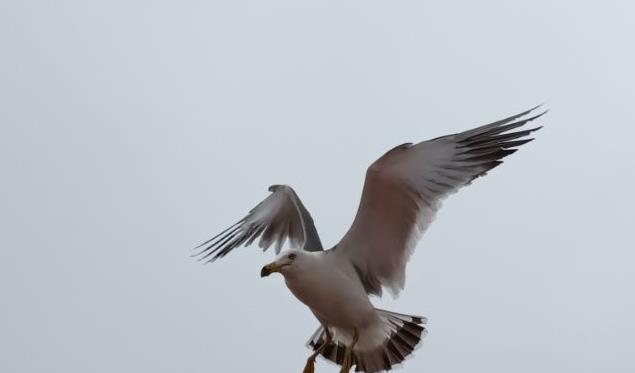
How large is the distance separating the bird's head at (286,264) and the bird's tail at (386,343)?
67 cm

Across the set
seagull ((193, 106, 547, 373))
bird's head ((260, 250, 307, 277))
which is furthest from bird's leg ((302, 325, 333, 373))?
bird's head ((260, 250, 307, 277))

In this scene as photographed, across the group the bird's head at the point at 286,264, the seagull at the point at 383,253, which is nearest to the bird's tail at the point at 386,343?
the seagull at the point at 383,253

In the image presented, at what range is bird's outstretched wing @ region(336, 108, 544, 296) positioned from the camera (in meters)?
7.01

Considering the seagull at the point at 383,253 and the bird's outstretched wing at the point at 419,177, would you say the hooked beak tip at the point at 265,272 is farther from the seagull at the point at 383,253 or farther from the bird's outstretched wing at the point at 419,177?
the bird's outstretched wing at the point at 419,177

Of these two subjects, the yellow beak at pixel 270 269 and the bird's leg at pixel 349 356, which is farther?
the bird's leg at pixel 349 356

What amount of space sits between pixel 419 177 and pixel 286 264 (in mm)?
1016

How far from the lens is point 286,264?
22.6ft

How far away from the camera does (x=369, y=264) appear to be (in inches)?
295

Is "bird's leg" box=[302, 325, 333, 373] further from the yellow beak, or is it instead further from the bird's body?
the yellow beak

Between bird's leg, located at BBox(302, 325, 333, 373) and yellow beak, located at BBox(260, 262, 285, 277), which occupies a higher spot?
yellow beak, located at BBox(260, 262, 285, 277)

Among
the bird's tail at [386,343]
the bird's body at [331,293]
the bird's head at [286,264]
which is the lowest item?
the bird's tail at [386,343]

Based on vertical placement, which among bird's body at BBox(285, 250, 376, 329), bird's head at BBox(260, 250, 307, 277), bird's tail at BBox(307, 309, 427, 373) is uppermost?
bird's head at BBox(260, 250, 307, 277)

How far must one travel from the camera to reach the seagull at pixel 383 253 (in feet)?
22.9

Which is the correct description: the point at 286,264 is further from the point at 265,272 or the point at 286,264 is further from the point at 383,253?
the point at 383,253
